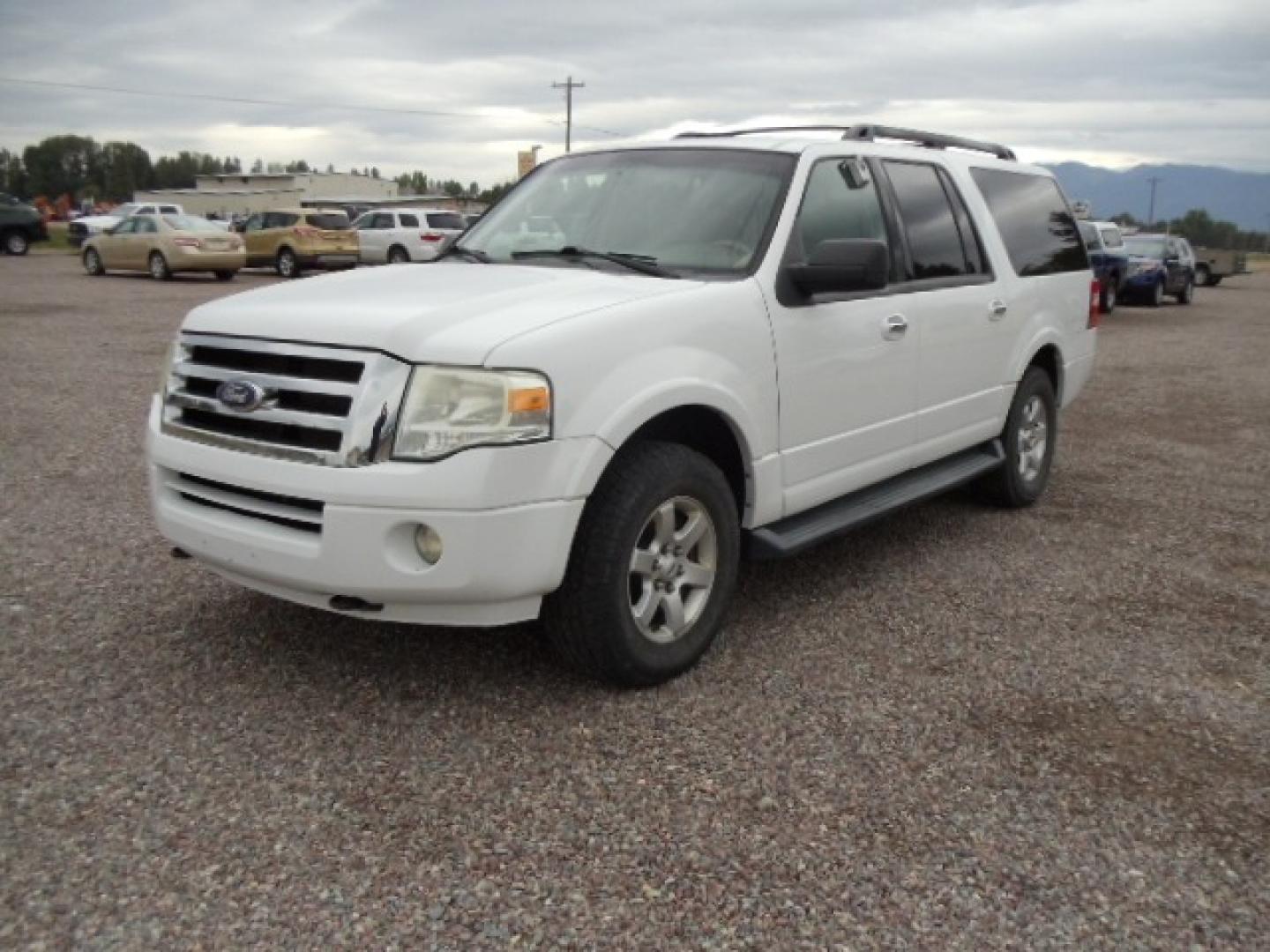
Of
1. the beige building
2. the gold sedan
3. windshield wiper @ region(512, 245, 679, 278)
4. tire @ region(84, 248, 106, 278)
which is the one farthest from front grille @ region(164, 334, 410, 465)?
the beige building

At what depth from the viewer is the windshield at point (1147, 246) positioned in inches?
955

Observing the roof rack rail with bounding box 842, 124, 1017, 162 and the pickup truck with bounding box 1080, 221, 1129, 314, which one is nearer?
the roof rack rail with bounding box 842, 124, 1017, 162

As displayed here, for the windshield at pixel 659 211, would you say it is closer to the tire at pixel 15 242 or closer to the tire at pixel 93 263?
the tire at pixel 93 263

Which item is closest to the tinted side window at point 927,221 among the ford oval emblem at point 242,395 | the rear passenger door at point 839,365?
the rear passenger door at point 839,365

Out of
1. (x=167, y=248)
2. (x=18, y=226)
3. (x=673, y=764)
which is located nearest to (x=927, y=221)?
(x=673, y=764)

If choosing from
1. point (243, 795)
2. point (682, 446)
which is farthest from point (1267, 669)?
point (243, 795)

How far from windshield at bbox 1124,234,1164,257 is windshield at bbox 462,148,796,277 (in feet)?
74.5

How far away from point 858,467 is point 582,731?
1787 mm

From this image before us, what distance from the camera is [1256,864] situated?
8.94 feet

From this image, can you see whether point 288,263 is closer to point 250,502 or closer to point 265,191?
point 250,502

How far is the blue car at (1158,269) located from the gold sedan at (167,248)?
1923cm

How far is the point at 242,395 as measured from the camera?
3346 millimetres

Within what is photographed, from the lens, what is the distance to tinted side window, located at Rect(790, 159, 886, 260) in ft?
13.7

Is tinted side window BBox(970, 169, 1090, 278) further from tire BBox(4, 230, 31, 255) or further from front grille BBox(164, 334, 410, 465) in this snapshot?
tire BBox(4, 230, 31, 255)
